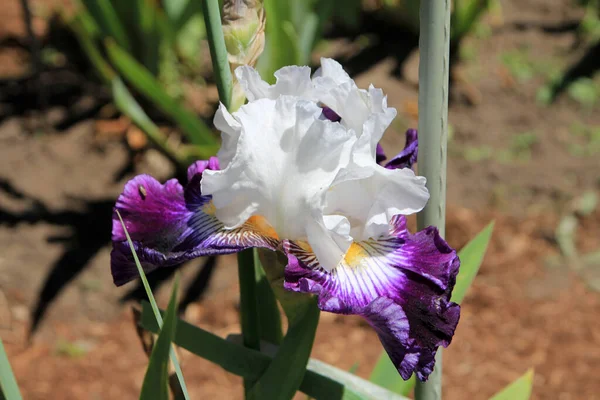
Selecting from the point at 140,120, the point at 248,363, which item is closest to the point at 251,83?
the point at 248,363

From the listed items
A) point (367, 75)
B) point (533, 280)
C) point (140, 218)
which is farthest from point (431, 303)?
point (367, 75)

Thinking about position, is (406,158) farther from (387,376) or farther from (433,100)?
(387,376)

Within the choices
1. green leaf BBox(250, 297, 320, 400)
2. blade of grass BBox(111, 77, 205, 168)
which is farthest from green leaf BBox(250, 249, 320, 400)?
blade of grass BBox(111, 77, 205, 168)

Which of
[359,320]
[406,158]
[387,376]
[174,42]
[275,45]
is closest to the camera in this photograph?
[406,158]

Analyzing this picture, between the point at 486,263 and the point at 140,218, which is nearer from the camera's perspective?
the point at 140,218

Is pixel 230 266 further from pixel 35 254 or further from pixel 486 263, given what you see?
pixel 486 263

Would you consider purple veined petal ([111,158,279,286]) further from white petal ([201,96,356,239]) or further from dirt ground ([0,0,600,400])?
dirt ground ([0,0,600,400])
